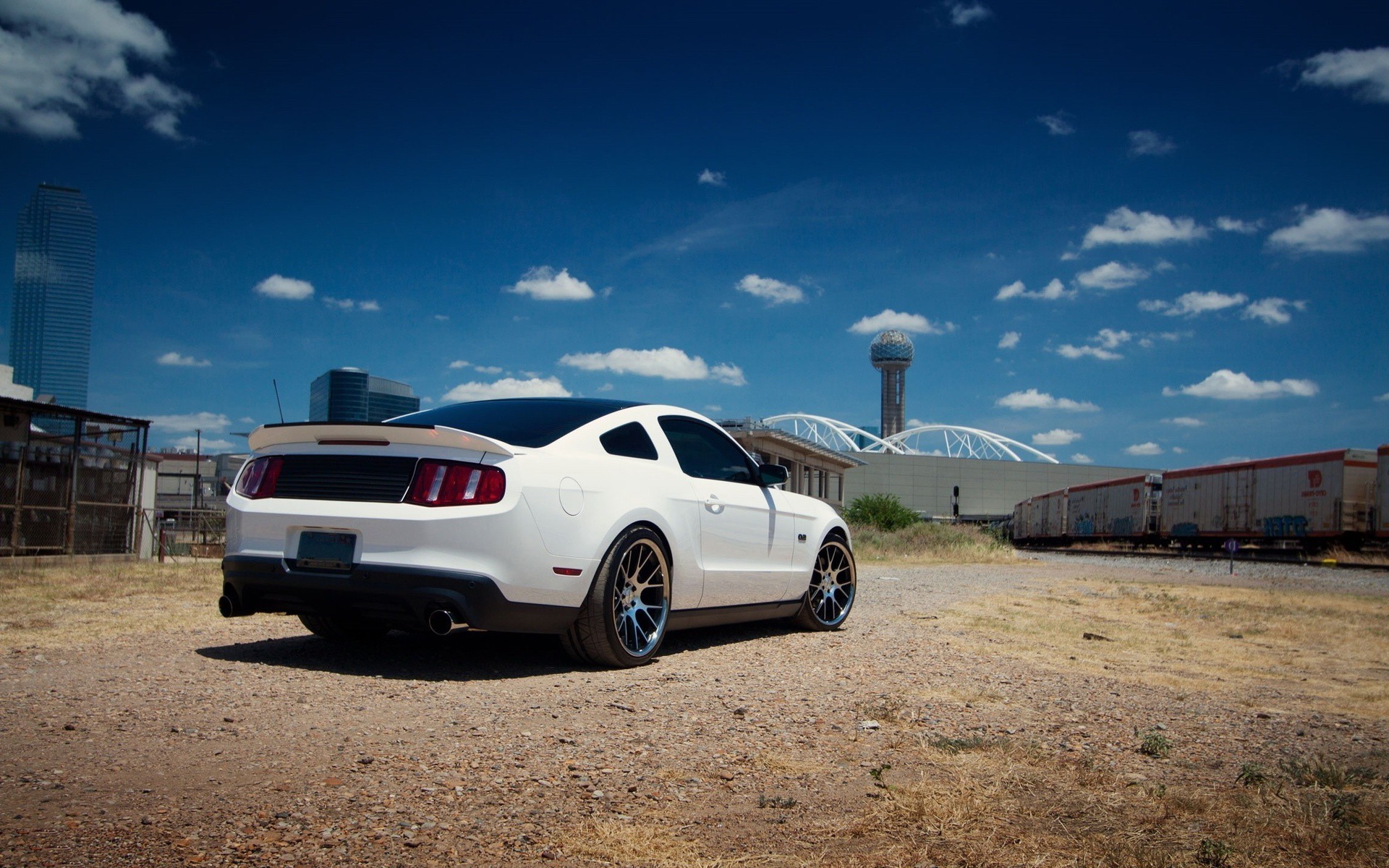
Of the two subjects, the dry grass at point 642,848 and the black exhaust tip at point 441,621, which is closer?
the dry grass at point 642,848

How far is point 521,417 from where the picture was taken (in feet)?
17.6

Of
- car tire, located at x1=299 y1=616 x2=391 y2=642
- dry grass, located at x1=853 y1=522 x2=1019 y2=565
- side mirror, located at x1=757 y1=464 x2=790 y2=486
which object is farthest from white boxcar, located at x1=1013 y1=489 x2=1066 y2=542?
car tire, located at x1=299 y1=616 x2=391 y2=642

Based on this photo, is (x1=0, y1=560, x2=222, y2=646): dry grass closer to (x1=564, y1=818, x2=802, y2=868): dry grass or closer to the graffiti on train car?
(x1=564, y1=818, x2=802, y2=868): dry grass

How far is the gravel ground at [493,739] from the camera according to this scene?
8.05 feet

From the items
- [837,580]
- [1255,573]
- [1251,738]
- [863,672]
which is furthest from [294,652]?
[1255,573]

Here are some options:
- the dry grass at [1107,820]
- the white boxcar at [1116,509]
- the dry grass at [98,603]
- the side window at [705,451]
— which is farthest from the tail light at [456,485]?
the white boxcar at [1116,509]

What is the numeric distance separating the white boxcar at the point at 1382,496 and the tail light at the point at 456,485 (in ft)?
88.5

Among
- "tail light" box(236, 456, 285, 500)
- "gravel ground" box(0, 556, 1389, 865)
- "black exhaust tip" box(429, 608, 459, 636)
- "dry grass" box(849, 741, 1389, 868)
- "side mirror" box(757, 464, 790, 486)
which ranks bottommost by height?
"gravel ground" box(0, 556, 1389, 865)

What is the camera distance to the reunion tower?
17150cm

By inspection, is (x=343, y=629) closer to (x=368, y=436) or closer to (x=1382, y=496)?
(x=368, y=436)

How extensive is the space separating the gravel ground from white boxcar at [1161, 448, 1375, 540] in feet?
85.9

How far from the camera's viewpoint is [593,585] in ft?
15.8

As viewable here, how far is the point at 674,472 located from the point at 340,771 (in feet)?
9.64

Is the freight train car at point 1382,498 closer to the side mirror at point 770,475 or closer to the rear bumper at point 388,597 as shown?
the side mirror at point 770,475
